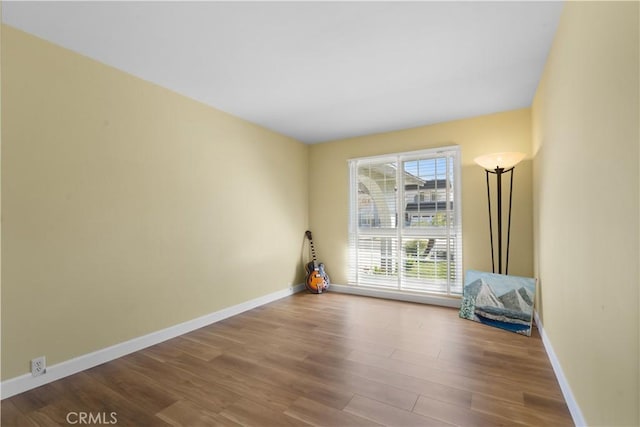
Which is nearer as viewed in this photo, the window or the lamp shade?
the lamp shade

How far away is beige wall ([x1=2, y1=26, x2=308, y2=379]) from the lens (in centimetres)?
202

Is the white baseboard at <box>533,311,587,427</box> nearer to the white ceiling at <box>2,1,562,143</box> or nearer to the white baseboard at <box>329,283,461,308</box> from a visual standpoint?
the white baseboard at <box>329,283,461,308</box>

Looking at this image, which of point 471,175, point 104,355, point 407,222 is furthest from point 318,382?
point 471,175

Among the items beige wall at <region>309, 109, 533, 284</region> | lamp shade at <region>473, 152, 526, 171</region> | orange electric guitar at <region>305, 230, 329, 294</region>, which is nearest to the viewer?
lamp shade at <region>473, 152, 526, 171</region>

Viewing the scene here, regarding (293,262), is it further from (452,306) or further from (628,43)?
(628,43)

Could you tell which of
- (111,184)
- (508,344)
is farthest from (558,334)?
(111,184)

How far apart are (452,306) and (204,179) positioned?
348cm

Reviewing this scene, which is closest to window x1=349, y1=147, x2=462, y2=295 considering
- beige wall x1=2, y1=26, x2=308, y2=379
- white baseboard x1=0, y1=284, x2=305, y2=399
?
beige wall x1=2, y1=26, x2=308, y2=379

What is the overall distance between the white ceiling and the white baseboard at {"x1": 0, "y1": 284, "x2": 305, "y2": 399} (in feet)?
7.88

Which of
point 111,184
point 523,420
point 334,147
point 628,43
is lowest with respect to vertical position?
point 523,420

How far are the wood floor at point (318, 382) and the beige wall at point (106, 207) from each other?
Answer: 385 mm

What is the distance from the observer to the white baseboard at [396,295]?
389cm

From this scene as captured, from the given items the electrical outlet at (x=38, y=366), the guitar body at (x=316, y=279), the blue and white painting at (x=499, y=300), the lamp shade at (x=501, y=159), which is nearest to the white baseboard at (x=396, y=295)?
the guitar body at (x=316, y=279)

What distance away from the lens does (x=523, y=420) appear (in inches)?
65.7
